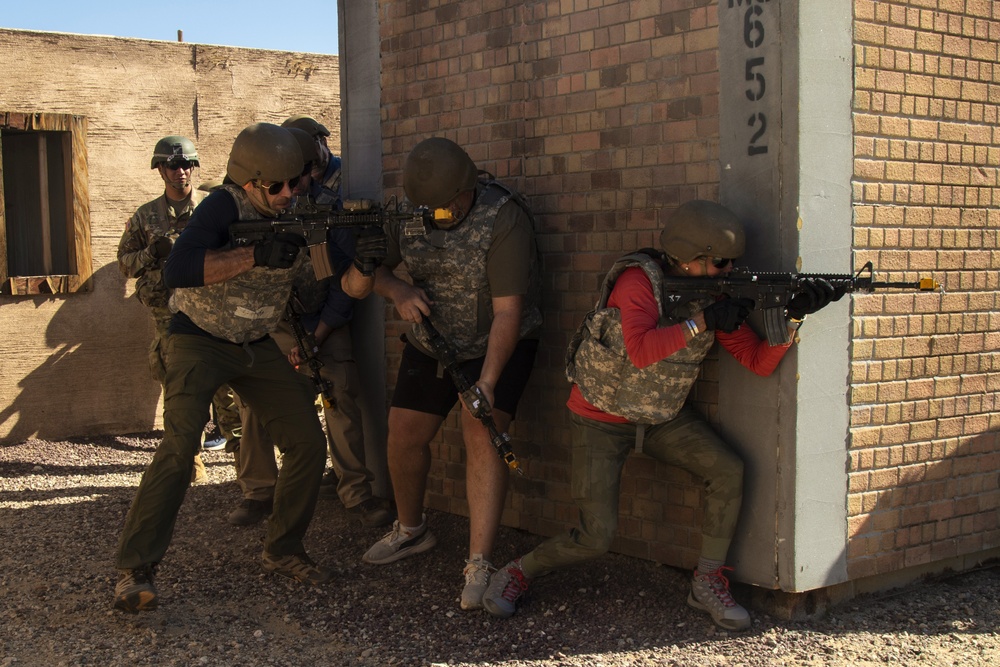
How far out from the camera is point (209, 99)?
895cm

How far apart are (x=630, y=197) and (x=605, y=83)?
1.71 ft

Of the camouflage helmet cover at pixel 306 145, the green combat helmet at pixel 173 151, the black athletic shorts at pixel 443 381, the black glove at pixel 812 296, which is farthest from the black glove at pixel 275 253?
the green combat helmet at pixel 173 151

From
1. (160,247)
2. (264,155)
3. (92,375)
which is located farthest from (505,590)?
(92,375)

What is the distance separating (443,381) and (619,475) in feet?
3.40

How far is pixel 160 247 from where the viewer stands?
6.70 m

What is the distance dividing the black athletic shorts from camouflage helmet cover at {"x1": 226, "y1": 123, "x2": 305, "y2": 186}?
103 cm

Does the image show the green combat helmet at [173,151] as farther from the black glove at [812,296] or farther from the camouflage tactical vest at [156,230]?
the black glove at [812,296]

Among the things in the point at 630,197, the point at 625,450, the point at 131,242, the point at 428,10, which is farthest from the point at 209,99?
the point at 625,450

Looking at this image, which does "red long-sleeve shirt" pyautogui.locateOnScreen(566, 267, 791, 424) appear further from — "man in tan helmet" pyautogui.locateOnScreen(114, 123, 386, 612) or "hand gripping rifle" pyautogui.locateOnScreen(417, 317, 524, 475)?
"man in tan helmet" pyautogui.locateOnScreen(114, 123, 386, 612)

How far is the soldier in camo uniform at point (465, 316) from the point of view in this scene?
4.75 metres

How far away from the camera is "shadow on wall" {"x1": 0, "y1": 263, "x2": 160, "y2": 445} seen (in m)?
8.25

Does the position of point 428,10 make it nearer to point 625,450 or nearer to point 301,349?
point 301,349

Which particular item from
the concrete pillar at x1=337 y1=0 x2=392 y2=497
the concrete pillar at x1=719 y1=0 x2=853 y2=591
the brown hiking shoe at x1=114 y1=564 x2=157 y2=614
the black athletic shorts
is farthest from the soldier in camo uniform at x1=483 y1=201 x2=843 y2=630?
the concrete pillar at x1=337 y1=0 x2=392 y2=497

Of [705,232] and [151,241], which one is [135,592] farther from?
[151,241]
